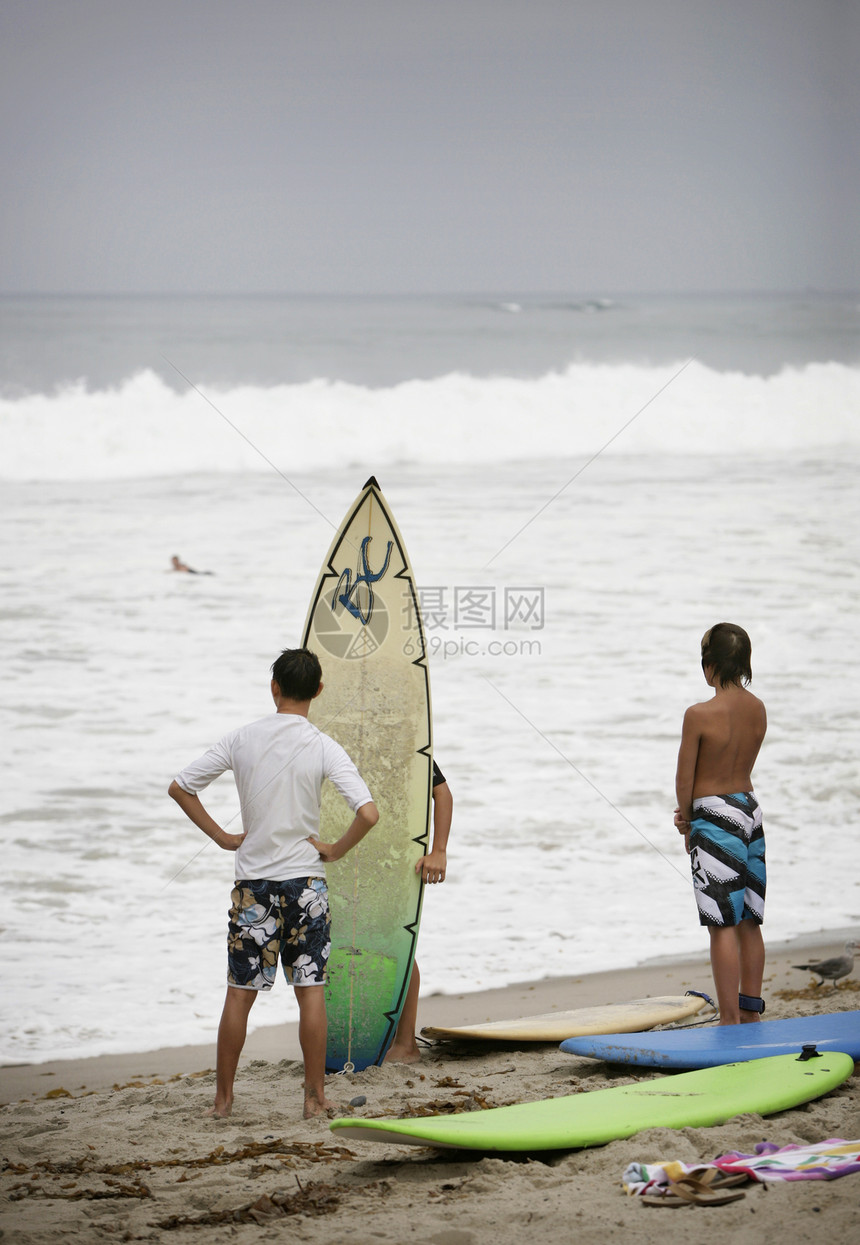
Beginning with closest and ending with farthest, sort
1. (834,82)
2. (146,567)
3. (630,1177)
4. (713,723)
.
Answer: (630,1177) < (713,723) < (146,567) < (834,82)

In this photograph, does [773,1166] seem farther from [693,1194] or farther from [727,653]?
[727,653]

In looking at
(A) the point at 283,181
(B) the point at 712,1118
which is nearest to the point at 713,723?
(B) the point at 712,1118

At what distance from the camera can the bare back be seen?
9.21ft

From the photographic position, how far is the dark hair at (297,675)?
2.50 m

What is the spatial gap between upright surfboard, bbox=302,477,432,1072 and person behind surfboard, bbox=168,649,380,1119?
497mm

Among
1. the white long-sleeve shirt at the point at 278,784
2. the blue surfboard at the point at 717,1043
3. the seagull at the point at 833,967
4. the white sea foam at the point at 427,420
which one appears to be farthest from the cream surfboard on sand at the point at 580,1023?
the white sea foam at the point at 427,420

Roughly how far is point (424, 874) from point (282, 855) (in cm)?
69

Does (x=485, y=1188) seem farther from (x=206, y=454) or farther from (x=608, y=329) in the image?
(x=608, y=329)

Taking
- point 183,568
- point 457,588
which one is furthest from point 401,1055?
point 183,568

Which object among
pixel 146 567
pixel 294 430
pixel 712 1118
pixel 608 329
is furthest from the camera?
pixel 608 329

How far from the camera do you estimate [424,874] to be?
303 cm

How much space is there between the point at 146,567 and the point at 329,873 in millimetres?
10109

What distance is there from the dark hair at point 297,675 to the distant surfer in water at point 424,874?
60 cm

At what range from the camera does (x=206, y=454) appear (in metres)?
16.4
